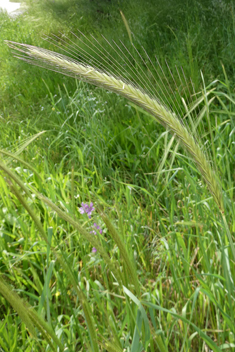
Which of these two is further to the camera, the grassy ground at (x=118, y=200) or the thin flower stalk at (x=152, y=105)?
the grassy ground at (x=118, y=200)

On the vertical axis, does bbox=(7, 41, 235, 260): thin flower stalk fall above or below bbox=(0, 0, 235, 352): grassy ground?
above

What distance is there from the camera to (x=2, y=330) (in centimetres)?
106

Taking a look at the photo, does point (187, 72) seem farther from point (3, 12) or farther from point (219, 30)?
point (3, 12)

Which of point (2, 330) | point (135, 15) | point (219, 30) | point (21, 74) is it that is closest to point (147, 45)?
point (219, 30)

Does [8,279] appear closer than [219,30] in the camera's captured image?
Yes

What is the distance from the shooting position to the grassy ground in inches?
36.0

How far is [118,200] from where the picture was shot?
170cm

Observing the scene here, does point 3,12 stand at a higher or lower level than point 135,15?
higher

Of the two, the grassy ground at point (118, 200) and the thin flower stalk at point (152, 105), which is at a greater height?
the thin flower stalk at point (152, 105)

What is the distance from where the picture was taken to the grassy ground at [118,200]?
0.92m

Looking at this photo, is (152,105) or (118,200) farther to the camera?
(118,200)

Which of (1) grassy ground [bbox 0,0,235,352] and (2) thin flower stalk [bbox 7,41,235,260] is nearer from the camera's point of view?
(2) thin flower stalk [bbox 7,41,235,260]

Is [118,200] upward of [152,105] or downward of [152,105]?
downward

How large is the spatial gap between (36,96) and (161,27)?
1.91m
